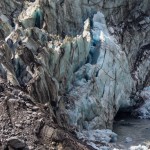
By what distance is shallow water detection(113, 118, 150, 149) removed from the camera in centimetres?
3833

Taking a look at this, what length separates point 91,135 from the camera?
126 feet

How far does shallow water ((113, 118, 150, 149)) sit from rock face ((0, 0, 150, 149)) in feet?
4.56

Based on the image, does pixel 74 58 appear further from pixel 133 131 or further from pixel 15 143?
pixel 15 143

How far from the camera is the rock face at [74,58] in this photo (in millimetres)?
36375

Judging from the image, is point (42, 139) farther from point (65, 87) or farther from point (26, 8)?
point (26, 8)

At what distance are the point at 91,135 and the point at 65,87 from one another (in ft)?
16.5

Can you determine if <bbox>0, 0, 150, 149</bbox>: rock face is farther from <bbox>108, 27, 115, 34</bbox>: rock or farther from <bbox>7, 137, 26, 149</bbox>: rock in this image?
<bbox>7, 137, 26, 149</bbox>: rock

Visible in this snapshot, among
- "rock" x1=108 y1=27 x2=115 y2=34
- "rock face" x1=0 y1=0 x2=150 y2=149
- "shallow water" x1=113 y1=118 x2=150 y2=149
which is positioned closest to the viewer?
"rock face" x1=0 y1=0 x2=150 y2=149

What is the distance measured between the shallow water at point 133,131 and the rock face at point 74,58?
139 centimetres

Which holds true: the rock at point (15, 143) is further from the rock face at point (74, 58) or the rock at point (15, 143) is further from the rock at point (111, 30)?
the rock at point (111, 30)

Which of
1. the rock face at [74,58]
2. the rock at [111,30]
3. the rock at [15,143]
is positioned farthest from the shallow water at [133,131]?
the rock at [15,143]

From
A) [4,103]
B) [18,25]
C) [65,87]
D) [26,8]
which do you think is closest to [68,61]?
[65,87]

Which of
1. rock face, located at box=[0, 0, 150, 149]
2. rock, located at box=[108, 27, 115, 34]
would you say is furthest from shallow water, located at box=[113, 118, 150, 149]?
rock, located at box=[108, 27, 115, 34]

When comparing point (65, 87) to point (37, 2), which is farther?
point (37, 2)
